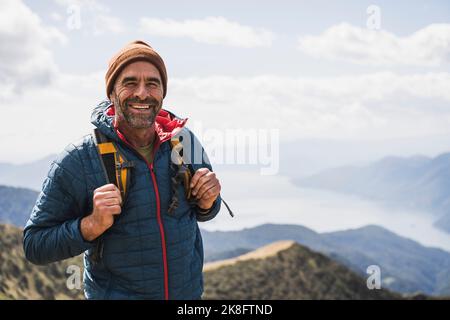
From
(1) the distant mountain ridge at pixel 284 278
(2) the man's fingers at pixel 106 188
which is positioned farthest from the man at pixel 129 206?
(1) the distant mountain ridge at pixel 284 278

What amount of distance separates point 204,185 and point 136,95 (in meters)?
0.93

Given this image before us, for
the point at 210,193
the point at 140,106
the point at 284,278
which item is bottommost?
the point at 284,278

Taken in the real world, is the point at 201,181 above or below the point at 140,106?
below

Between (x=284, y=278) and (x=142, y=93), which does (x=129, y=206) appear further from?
(x=284, y=278)

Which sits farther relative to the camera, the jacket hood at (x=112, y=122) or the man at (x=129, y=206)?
the jacket hood at (x=112, y=122)

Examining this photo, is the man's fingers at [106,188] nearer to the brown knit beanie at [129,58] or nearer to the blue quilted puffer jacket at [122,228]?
the blue quilted puffer jacket at [122,228]

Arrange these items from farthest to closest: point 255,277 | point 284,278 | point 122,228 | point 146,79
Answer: point 284,278 < point 255,277 < point 146,79 < point 122,228

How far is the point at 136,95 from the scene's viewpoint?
12.5 feet

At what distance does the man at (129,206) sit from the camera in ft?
11.9

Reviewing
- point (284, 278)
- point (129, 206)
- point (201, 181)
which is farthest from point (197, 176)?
point (284, 278)

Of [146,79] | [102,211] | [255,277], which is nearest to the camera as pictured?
[102,211]

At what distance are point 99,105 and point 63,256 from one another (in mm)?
1358
